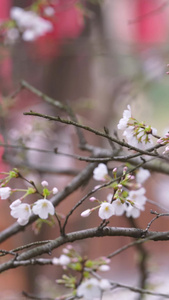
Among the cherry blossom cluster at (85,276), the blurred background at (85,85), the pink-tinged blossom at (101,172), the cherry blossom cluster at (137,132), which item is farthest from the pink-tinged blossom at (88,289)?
the blurred background at (85,85)

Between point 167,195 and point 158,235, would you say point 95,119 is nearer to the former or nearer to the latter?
point 167,195

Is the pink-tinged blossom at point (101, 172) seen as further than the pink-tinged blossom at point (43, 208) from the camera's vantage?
Yes

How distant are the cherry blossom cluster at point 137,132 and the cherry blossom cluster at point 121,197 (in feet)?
0.16

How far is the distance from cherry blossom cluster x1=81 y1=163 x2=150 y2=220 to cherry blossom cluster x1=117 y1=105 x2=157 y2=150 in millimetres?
50

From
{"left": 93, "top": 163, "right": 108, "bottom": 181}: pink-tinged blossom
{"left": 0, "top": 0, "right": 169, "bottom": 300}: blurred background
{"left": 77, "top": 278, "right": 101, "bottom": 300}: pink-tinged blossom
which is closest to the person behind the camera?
{"left": 77, "top": 278, "right": 101, "bottom": 300}: pink-tinged blossom

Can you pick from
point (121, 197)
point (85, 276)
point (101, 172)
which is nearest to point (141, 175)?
point (101, 172)

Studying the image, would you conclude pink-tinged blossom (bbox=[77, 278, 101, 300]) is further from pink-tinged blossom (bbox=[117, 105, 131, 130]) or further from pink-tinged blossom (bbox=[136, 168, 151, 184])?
pink-tinged blossom (bbox=[136, 168, 151, 184])

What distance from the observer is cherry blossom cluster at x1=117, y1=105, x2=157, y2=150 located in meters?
0.73

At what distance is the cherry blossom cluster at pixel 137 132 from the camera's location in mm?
725

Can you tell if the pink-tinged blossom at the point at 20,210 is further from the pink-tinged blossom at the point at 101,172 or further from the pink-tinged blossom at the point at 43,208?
the pink-tinged blossom at the point at 101,172

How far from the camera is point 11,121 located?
2979 mm

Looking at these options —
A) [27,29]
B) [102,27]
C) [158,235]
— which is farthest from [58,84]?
[158,235]

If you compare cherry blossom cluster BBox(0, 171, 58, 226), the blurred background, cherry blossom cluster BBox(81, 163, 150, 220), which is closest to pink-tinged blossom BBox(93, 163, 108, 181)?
cherry blossom cluster BBox(81, 163, 150, 220)

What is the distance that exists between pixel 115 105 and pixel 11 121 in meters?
0.69
